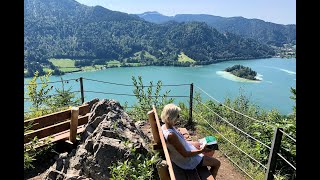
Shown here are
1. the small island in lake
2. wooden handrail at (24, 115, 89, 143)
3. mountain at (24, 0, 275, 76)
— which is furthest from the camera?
mountain at (24, 0, 275, 76)

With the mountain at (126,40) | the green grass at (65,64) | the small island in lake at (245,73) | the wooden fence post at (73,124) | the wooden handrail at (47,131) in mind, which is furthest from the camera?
the mountain at (126,40)

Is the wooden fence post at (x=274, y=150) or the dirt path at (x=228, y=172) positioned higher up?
the wooden fence post at (x=274, y=150)

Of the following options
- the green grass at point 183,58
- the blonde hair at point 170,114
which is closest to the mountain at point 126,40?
the green grass at point 183,58

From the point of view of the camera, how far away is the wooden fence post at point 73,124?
501cm

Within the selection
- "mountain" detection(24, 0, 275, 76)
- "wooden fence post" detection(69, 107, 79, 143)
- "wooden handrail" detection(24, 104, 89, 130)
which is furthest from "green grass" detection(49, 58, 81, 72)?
"wooden fence post" detection(69, 107, 79, 143)

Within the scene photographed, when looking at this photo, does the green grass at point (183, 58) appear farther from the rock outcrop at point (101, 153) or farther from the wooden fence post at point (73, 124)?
the rock outcrop at point (101, 153)

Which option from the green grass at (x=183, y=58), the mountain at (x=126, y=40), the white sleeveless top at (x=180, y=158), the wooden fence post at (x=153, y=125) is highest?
the mountain at (x=126, y=40)

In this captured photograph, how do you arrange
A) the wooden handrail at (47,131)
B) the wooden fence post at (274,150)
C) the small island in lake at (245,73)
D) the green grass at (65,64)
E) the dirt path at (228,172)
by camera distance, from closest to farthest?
the wooden fence post at (274,150) → the wooden handrail at (47,131) → the dirt path at (228,172) → the small island in lake at (245,73) → the green grass at (65,64)

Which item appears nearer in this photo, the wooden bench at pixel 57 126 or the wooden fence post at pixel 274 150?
the wooden fence post at pixel 274 150

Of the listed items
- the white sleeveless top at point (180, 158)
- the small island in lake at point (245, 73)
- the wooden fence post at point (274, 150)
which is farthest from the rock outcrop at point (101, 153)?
the small island in lake at point (245, 73)

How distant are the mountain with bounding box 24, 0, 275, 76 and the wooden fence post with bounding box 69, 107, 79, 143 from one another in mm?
61122

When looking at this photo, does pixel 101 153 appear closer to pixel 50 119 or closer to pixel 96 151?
pixel 96 151

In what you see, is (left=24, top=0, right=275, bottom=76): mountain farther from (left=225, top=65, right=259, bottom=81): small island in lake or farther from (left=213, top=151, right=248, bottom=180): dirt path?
(left=213, top=151, right=248, bottom=180): dirt path

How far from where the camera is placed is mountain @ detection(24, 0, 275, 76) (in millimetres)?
75375
